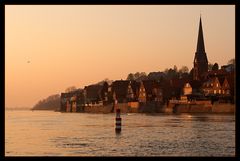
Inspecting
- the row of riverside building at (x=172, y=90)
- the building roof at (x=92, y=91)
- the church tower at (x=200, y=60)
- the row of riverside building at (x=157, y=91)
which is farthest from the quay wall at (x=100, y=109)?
the church tower at (x=200, y=60)

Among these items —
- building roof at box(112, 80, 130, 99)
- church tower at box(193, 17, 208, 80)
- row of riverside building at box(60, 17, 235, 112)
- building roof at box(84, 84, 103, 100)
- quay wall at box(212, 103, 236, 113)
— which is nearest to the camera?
quay wall at box(212, 103, 236, 113)

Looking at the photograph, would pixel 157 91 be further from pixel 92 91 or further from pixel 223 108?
pixel 92 91

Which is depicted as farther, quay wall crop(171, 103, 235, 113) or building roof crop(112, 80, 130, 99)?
building roof crop(112, 80, 130, 99)

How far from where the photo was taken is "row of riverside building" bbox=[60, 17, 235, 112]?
8638 cm

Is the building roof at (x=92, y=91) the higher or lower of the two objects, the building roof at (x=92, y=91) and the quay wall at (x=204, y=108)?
the higher

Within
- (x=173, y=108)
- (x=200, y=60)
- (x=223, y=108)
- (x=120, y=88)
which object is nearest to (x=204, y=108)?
(x=223, y=108)

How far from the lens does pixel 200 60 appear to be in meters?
109

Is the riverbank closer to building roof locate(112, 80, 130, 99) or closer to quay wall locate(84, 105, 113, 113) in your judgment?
quay wall locate(84, 105, 113, 113)

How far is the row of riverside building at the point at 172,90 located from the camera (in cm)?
8638

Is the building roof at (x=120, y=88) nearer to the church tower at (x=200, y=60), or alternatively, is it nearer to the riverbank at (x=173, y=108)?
the riverbank at (x=173, y=108)

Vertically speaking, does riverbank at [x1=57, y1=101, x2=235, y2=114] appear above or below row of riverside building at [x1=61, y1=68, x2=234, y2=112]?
below

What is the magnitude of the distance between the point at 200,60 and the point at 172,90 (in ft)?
36.1

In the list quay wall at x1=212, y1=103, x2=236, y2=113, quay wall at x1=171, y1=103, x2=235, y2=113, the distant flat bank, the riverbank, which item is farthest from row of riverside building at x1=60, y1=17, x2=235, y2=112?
quay wall at x1=171, y1=103, x2=235, y2=113

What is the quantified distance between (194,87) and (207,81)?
3756 millimetres
